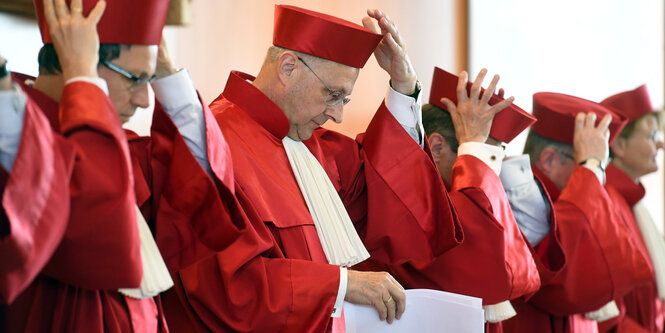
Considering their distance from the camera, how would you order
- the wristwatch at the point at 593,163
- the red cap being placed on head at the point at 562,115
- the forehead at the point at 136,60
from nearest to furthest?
the forehead at the point at 136,60, the wristwatch at the point at 593,163, the red cap being placed on head at the point at 562,115

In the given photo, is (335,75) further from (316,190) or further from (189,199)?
(189,199)

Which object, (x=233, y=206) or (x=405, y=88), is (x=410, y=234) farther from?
(x=233, y=206)

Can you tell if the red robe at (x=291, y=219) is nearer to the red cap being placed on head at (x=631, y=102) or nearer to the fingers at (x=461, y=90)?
the fingers at (x=461, y=90)

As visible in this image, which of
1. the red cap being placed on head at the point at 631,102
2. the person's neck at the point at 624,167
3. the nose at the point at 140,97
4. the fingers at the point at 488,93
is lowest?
the person's neck at the point at 624,167

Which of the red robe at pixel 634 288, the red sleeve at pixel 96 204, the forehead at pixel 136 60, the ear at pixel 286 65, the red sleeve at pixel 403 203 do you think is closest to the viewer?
the red sleeve at pixel 96 204

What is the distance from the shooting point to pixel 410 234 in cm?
303

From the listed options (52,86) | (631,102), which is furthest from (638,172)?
(52,86)

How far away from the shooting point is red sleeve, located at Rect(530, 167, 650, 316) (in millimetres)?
3799

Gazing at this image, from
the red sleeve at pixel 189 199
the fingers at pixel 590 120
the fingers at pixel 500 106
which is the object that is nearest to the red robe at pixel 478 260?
the fingers at pixel 500 106

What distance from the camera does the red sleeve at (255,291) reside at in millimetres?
2385

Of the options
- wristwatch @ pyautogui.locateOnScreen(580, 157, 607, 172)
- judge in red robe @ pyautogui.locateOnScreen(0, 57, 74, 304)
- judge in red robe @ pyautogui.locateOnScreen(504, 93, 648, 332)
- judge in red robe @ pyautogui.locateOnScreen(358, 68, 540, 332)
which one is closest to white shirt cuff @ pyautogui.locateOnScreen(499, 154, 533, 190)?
judge in red robe @ pyautogui.locateOnScreen(504, 93, 648, 332)

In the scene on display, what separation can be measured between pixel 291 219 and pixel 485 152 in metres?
1.13

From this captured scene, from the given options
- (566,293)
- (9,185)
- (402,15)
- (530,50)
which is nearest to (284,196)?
(9,185)

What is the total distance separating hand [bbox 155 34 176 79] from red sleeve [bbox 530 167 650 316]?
6.95 feet
